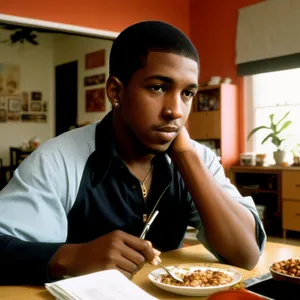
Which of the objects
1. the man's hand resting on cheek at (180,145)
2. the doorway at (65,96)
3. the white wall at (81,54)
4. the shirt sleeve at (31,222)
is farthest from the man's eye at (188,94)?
the doorway at (65,96)

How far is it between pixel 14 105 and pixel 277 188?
183 inches

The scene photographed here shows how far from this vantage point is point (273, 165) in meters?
4.96

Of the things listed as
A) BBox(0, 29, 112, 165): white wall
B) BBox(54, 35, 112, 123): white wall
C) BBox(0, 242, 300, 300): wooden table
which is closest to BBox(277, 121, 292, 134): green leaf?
BBox(54, 35, 112, 123): white wall

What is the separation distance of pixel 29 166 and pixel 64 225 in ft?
0.55

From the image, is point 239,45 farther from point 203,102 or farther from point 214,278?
point 214,278

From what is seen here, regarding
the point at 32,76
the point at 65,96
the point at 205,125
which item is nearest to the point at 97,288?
the point at 205,125

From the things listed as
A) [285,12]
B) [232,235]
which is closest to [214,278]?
[232,235]

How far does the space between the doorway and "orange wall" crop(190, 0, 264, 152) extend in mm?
1966

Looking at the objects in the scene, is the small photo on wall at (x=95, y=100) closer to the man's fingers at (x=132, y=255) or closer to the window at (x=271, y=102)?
the window at (x=271, y=102)

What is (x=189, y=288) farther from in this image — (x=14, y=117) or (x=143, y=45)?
(x=14, y=117)

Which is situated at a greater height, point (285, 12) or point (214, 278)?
point (285, 12)

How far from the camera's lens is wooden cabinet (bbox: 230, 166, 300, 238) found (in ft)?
15.0

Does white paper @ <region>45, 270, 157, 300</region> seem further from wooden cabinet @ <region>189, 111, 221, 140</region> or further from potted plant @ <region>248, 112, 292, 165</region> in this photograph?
wooden cabinet @ <region>189, 111, 221, 140</region>

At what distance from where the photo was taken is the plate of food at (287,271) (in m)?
0.79
